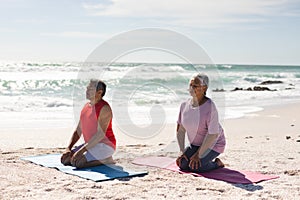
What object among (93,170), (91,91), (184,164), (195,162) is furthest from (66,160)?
(195,162)

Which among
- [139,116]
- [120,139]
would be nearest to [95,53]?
[120,139]

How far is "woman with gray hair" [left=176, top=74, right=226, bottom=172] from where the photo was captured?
5266mm

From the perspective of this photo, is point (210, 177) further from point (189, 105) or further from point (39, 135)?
point (39, 135)

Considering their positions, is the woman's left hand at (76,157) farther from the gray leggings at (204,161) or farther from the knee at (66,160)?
the gray leggings at (204,161)

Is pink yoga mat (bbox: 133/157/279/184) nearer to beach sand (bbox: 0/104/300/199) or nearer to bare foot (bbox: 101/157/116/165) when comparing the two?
beach sand (bbox: 0/104/300/199)

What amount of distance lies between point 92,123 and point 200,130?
4.64 feet

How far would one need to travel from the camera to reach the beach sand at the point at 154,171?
4379mm

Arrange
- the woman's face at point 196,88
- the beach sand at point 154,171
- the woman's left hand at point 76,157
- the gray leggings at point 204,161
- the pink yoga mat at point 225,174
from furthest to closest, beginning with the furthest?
1. the woman's left hand at point 76,157
2. the gray leggings at point 204,161
3. the woman's face at point 196,88
4. the pink yoga mat at point 225,174
5. the beach sand at point 154,171

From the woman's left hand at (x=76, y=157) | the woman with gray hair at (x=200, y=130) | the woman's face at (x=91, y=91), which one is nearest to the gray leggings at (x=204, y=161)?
the woman with gray hair at (x=200, y=130)

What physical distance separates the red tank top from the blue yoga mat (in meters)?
0.37

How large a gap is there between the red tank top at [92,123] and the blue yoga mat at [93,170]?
0.37 meters

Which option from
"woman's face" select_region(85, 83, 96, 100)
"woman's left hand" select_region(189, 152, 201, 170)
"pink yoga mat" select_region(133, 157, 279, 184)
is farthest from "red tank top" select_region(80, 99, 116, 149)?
"woman's left hand" select_region(189, 152, 201, 170)

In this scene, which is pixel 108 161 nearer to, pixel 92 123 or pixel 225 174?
pixel 92 123

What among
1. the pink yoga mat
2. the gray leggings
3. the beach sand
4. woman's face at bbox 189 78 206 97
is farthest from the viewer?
the gray leggings
